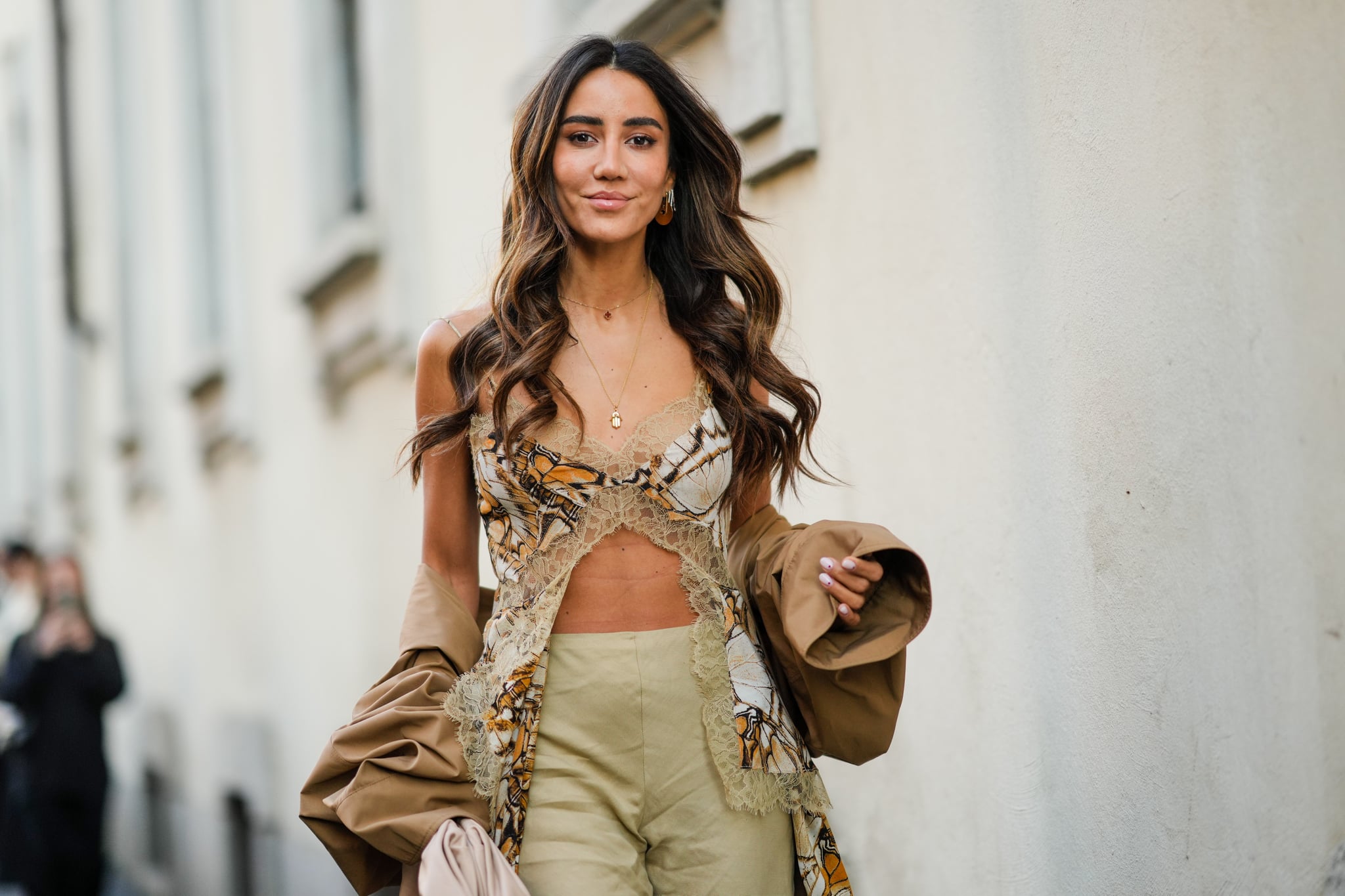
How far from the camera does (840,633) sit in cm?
275

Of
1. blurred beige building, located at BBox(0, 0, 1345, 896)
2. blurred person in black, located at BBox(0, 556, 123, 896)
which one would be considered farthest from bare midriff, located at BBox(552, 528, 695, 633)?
blurred person in black, located at BBox(0, 556, 123, 896)

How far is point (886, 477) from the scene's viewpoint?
4.07 meters

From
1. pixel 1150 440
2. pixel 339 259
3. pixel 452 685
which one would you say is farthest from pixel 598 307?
pixel 339 259

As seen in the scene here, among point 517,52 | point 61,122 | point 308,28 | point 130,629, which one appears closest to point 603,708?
point 517,52

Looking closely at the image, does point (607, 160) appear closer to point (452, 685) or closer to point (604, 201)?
point (604, 201)

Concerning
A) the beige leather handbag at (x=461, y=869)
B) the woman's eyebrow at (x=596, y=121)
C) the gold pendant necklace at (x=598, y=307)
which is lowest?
the beige leather handbag at (x=461, y=869)

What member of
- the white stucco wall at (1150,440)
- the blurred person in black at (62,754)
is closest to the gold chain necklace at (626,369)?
the white stucco wall at (1150,440)

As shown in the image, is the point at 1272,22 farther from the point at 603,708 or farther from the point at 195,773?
the point at 195,773

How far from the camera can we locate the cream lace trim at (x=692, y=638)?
277 cm

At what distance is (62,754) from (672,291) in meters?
6.41

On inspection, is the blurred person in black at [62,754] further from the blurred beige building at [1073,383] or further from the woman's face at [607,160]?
the woman's face at [607,160]

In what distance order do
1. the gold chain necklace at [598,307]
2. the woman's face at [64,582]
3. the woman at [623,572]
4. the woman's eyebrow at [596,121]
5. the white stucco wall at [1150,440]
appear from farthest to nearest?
the woman's face at [64,582] → the white stucco wall at [1150,440] → the gold chain necklace at [598,307] → the woman's eyebrow at [596,121] → the woman at [623,572]

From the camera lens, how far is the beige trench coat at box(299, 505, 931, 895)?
8.52 feet

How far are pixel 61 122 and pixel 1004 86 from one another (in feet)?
39.9
